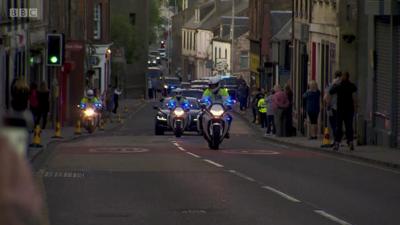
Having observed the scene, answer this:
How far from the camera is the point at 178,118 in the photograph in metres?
37.4

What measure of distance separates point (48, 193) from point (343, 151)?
468 inches

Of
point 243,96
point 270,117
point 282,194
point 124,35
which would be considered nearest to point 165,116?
point 270,117

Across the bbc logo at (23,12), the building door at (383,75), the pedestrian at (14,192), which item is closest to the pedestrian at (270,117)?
the building door at (383,75)

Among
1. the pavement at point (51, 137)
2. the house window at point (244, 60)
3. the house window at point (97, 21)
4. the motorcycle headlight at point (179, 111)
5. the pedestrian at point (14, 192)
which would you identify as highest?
the house window at point (97, 21)

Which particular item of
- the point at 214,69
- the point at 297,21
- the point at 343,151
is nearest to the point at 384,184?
the point at 343,151

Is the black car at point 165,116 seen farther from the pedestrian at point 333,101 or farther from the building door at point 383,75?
the pedestrian at point 333,101

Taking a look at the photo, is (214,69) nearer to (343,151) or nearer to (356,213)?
(343,151)

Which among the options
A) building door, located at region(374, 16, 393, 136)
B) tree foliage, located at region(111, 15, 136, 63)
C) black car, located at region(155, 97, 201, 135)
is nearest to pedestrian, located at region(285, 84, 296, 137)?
black car, located at region(155, 97, 201, 135)

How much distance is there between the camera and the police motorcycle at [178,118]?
37.4 meters

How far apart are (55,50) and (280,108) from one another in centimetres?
981

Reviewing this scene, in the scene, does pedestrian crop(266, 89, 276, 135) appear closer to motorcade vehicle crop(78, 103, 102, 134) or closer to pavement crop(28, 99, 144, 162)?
pavement crop(28, 99, 144, 162)

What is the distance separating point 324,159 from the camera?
2381 centimetres

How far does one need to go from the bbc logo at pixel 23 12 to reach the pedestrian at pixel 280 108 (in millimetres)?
9080

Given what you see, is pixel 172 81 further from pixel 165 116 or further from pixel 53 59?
pixel 53 59
